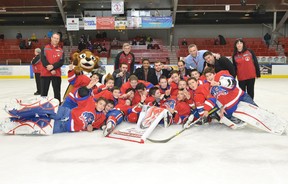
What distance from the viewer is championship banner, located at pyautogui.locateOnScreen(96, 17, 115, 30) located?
617 inches

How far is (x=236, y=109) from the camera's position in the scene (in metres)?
3.92

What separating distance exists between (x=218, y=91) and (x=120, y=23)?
40.3 feet

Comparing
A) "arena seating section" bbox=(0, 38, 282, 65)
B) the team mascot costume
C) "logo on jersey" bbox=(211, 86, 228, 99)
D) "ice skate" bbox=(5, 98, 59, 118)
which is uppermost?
"arena seating section" bbox=(0, 38, 282, 65)

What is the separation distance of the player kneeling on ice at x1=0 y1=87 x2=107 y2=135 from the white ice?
0.10 meters

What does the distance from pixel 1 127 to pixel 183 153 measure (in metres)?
2.08

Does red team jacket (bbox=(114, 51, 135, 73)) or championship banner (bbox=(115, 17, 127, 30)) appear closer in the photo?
red team jacket (bbox=(114, 51, 135, 73))

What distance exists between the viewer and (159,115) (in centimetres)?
385

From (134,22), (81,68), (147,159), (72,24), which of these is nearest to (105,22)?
(134,22)

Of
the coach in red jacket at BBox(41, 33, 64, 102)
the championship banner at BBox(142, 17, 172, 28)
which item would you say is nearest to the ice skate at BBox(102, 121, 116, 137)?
the coach in red jacket at BBox(41, 33, 64, 102)

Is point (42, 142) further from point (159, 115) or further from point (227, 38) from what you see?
point (227, 38)

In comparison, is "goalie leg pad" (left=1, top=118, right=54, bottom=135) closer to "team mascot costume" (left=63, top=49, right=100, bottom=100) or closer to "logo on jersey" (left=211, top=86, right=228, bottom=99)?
"team mascot costume" (left=63, top=49, right=100, bottom=100)

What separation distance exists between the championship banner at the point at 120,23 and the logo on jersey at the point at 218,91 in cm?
1210

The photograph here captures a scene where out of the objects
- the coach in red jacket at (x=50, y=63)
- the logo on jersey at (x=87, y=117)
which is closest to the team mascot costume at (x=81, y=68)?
the coach in red jacket at (x=50, y=63)

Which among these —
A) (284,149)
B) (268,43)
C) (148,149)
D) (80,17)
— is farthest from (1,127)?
(268,43)
